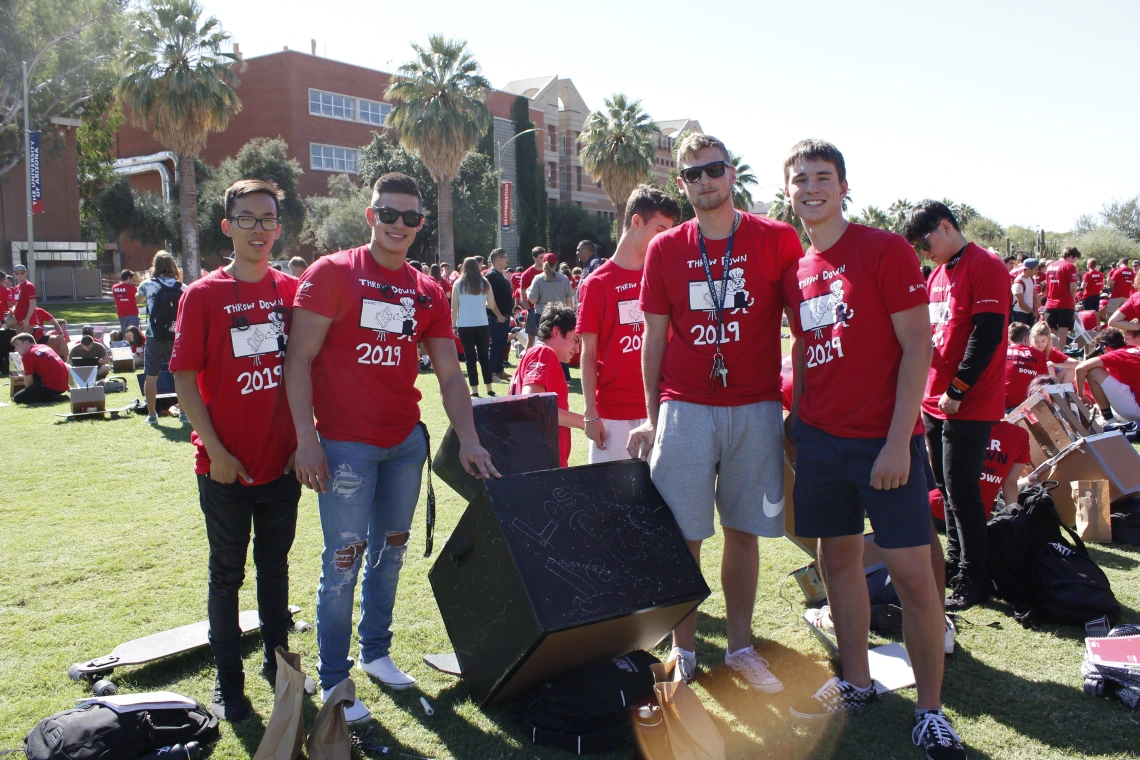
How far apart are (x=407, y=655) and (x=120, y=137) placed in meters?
57.5

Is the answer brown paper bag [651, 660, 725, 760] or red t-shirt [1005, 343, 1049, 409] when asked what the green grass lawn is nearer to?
brown paper bag [651, 660, 725, 760]

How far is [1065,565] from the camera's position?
12.5ft

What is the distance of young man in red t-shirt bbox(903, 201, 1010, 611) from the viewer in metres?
3.70

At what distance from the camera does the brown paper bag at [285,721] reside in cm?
254

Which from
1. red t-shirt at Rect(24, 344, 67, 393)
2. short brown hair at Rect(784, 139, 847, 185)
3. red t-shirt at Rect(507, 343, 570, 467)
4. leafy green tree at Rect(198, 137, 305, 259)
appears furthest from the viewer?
leafy green tree at Rect(198, 137, 305, 259)

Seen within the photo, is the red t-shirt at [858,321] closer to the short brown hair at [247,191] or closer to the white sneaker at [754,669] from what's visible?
the white sneaker at [754,669]

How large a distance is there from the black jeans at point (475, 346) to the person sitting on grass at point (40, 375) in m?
5.35

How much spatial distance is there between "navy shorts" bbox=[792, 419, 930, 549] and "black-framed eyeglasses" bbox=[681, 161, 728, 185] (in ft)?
3.32

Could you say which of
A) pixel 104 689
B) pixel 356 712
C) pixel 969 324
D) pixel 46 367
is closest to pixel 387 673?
pixel 356 712

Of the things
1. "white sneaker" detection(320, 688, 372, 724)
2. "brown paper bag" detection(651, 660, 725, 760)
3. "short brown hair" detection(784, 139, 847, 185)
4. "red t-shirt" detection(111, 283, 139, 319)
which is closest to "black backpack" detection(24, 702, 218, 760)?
"white sneaker" detection(320, 688, 372, 724)

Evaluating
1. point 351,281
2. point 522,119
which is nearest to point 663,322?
point 351,281

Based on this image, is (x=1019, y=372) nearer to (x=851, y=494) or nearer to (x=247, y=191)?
(x=851, y=494)

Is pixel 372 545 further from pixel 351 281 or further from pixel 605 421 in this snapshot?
pixel 605 421

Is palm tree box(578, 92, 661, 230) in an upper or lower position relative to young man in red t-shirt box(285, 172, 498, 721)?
upper
